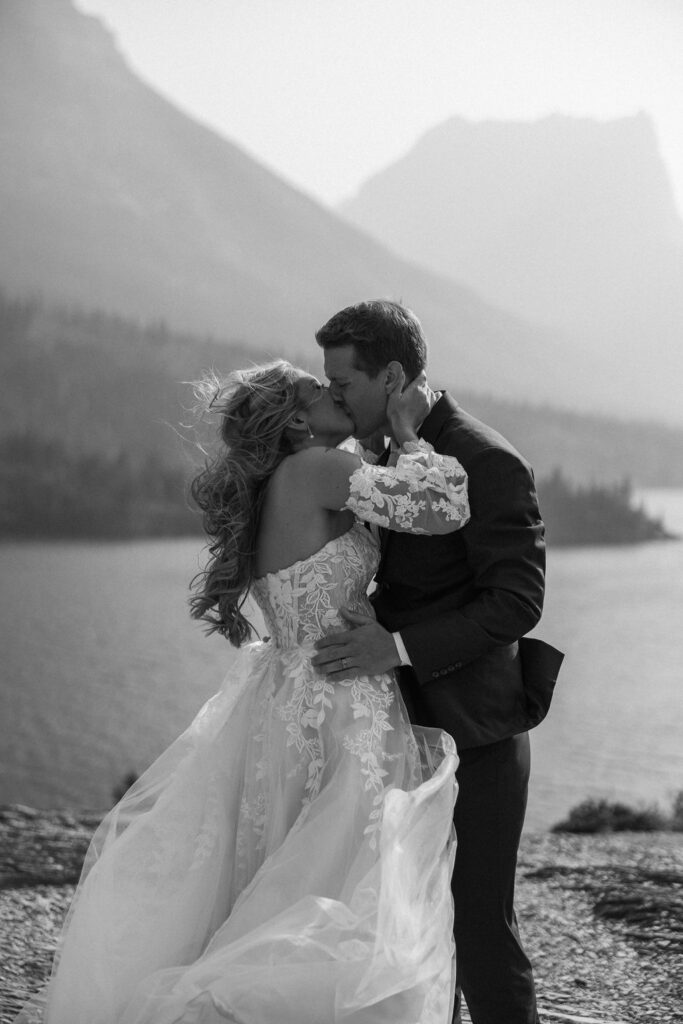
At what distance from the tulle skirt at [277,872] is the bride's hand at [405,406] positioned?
20.8 inches

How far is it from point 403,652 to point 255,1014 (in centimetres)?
76

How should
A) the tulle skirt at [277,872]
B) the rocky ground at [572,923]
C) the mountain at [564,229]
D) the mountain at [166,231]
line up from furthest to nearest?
the mountain at [564,229] < the mountain at [166,231] < the rocky ground at [572,923] < the tulle skirt at [277,872]

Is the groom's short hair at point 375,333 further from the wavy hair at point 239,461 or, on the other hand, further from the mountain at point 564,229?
the mountain at point 564,229

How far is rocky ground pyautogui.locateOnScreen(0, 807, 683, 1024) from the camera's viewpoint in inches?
126

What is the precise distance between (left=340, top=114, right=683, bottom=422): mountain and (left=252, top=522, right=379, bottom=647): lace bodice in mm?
30878

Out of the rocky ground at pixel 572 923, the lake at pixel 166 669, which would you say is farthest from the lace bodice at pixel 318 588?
the lake at pixel 166 669

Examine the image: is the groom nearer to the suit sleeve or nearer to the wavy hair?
the suit sleeve

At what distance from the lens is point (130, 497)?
1062 inches

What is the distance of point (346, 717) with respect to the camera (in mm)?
2160

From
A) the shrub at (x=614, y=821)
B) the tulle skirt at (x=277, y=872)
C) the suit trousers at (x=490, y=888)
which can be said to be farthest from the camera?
the shrub at (x=614, y=821)

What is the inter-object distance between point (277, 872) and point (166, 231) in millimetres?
32862

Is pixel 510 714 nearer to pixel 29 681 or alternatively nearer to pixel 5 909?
pixel 5 909

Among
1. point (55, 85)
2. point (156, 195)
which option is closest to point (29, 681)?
point (156, 195)

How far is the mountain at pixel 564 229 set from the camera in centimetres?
3334
